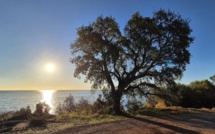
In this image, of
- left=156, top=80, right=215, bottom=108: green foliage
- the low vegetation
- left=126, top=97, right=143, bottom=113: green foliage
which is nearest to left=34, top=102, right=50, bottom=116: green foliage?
the low vegetation

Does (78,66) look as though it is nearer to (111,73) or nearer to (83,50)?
(83,50)

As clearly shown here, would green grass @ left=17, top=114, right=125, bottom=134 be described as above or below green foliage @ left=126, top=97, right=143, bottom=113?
below

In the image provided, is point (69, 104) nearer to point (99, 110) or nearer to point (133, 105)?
point (99, 110)

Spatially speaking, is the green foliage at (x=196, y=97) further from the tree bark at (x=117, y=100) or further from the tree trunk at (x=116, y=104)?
the tree trunk at (x=116, y=104)

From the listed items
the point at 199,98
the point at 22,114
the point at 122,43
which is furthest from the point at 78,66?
the point at 199,98

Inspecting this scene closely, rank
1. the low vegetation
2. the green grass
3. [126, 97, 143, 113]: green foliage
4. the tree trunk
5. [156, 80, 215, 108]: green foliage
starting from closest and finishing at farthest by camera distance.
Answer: the green grass, the low vegetation, the tree trunk, [126, 97, 143, 113]: green foliage, [156, 80, 215, 108]: green foliage

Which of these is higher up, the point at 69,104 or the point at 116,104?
the point at 69,104

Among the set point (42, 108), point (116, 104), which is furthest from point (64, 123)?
point (42, 108)

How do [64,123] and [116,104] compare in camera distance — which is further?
[116,104]

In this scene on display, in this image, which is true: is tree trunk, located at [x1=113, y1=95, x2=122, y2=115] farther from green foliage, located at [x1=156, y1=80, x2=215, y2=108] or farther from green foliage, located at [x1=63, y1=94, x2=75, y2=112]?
green foliage, located at [x1=156, y1=80, x2=215, y2=108]

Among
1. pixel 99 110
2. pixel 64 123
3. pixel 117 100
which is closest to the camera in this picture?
pixel 64 123

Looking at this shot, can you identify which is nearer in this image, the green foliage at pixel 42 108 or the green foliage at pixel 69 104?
the green foliage at pixel 42 108

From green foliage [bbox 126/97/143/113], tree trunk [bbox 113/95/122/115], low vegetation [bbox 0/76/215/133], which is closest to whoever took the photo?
low vegetation [bbox 0/76/215/133]

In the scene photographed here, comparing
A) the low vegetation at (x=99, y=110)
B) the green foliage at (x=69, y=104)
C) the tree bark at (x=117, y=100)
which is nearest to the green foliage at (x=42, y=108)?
the low vegetation at (x=99, y=110)
